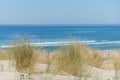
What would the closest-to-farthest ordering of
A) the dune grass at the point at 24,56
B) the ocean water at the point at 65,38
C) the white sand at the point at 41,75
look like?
the white sand at the point at 41,75 → the dune grass at the point at 24,56 → the ocean water at the point at 65,38

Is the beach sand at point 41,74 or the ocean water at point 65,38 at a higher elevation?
the ocean water at point 65,38

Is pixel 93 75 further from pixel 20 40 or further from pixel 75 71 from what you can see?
pixel 20 40

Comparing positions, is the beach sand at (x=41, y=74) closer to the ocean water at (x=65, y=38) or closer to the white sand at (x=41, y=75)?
the white sand at (x=41, y=75)

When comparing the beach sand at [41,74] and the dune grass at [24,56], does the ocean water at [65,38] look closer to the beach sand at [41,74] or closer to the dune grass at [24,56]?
the dune grass at [24,56]

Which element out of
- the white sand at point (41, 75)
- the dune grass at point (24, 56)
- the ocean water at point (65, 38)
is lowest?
the white sand at point (41, 75)

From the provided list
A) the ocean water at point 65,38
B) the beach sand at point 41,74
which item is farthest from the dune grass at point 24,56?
the ocean water at point 65,38

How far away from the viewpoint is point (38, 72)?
282 inches

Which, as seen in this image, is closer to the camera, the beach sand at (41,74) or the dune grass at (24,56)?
the beach sand at (41,74)

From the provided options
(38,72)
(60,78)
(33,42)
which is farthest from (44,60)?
(60,78)

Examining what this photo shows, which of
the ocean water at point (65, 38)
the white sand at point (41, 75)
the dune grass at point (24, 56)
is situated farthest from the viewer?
the ocean water at point (65, 38)

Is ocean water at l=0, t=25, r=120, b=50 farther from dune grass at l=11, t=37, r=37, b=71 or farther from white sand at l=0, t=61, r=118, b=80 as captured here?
white sand at l=0, t=61, r=118, b=80

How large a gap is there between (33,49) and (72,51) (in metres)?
0.81

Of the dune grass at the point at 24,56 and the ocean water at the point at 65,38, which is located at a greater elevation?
the ocean water at the point at 65,38

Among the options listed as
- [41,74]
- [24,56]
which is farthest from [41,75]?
[24,56]
